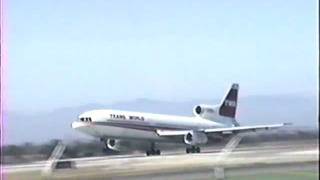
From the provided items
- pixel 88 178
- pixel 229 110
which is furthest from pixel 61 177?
pixel 229 110

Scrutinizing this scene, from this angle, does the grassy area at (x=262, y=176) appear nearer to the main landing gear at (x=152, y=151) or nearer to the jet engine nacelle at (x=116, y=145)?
the main landing gear at (x=152, y=151)

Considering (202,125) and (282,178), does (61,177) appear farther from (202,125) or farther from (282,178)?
(202,125)

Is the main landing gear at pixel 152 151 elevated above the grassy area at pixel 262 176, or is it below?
below

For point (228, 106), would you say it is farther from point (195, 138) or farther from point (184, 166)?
point (184, 166)

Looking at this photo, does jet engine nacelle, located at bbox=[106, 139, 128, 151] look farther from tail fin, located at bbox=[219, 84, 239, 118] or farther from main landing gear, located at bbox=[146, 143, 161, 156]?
tail fin, located at bbox=[219, 84, 239, 118]

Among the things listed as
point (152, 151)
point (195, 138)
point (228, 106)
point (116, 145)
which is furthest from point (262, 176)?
point (228, 106)

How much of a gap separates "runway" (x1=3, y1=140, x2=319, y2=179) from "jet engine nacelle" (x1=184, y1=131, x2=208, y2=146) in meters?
8.07

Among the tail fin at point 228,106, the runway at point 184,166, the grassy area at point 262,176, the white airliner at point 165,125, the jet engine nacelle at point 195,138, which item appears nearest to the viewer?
the grassy area at point 262,176

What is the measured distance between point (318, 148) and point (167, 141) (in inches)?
453

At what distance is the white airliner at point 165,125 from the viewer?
60.3 ft

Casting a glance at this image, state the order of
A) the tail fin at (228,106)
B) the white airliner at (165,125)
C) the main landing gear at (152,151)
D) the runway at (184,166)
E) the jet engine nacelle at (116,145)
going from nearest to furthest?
1. the runway at (184,166)
2. the main landing gear at (152,151)
3. the jet engine nacelle at (116,145)
4. the white airliner at (165,125)
5. the tail fin at (228,106)

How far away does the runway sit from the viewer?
1004cm

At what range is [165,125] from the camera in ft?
69.3

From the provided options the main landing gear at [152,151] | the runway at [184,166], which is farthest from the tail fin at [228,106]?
the runway at [184,166]
